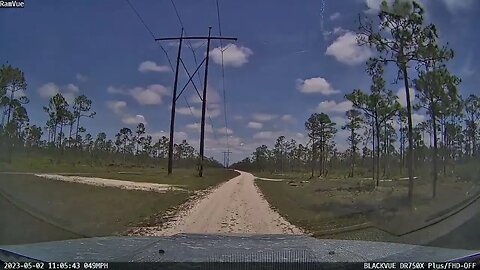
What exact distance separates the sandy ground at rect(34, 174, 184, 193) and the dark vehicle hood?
7.48 meters

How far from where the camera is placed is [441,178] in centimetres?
1650

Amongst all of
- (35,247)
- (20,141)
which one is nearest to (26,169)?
(20,141)

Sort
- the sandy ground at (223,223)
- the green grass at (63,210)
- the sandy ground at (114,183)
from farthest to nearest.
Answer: the sandy ground at (114,183) < the sandy ground at (223,223) < the green grass at (63,210)

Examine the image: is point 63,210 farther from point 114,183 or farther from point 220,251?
point 114,183

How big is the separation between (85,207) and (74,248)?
7.36 metres

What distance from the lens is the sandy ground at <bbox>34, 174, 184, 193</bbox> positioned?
14138mm

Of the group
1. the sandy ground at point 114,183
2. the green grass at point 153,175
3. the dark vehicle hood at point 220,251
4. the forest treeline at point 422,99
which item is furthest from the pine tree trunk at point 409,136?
the green grass at point 153,175

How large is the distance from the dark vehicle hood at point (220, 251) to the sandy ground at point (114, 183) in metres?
7.48

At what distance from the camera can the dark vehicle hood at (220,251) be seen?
5.25 metres

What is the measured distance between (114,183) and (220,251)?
16.0 m

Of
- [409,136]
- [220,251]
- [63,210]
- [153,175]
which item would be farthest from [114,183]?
[220,251]

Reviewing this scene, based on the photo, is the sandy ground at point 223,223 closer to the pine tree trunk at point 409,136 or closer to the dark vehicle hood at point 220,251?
the dark vehicle hood at point 220,251

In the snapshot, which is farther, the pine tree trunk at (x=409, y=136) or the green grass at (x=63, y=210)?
the pine tree trunk at (x=409, y=136)

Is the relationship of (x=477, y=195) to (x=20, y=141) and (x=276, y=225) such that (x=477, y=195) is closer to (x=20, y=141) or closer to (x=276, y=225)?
Answer: (x=276, y=225)
